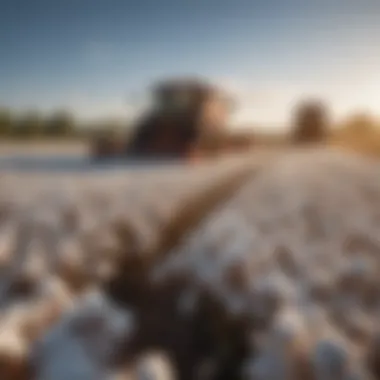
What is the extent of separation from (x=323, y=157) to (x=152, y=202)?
387 millimetres

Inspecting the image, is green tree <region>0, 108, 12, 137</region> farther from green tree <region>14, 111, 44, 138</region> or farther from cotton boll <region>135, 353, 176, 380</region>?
cotton boll <region>135, 353, 176, 380</region>

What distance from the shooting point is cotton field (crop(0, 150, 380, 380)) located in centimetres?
66

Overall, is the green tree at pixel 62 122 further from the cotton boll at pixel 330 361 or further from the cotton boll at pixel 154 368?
the cotton boll at pixel 330 361

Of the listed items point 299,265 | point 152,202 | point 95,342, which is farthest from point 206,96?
point 95,342

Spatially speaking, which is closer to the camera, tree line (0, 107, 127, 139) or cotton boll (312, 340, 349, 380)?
cotton boll (312, 340, 349, 380)

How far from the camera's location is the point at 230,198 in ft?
3.29

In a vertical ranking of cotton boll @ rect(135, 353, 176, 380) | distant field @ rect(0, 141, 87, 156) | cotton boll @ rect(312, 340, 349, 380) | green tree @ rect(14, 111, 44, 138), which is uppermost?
green tree @ rect(14, 111, 44, 138)

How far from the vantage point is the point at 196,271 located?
2.67 ft

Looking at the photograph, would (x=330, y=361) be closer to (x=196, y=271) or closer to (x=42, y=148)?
(x=196, y=271)

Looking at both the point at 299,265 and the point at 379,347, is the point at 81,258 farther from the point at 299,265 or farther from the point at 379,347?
the point at 379,347

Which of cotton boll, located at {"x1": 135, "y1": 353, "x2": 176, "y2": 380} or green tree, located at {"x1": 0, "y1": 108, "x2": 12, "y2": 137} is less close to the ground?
green tree, located at {"x1": 0, "y1": 108, "x2": 12, "y2": 137}

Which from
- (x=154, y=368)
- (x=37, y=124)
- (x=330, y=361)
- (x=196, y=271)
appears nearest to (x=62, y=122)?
(x=37, y=124)

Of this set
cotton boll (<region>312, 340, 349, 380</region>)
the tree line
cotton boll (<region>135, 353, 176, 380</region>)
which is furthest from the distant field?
cotton boll (<region>312, 340, 349, 380</region>)

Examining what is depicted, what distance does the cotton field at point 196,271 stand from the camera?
26.1 inches
